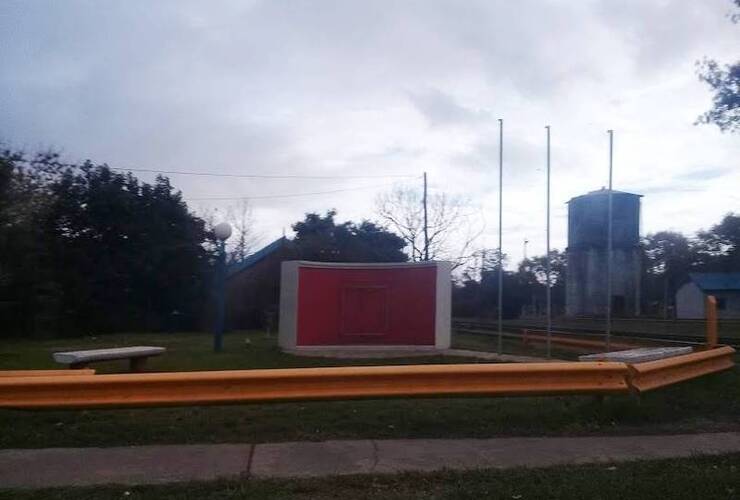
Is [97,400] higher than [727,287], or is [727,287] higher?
[727,287]

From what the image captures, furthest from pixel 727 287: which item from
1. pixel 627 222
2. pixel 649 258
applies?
pixel 627 222

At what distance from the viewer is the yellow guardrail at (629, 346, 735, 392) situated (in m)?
9.07

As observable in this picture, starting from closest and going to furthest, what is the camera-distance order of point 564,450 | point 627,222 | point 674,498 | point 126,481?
point 674,498, point 126,481, point 564,450, point 627,222

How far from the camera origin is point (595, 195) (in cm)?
1706

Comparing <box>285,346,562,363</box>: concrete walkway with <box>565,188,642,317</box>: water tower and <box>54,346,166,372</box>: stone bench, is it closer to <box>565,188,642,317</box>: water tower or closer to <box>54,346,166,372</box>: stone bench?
<box>565,188,642,317</box>: water tower

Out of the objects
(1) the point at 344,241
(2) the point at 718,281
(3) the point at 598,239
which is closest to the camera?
(3) the point at 598,239

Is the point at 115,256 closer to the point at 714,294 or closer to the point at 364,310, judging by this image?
the point at 364,310

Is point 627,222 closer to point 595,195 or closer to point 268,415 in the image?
point 595,195

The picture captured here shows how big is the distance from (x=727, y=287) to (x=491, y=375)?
49070mm

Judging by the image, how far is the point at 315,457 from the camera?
7.34 meters

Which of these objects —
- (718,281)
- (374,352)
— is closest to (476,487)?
(374,352)

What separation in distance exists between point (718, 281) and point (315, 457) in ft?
167

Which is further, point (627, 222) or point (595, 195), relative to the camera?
point (627, 222)

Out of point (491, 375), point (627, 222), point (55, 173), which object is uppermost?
point (55, 173)
